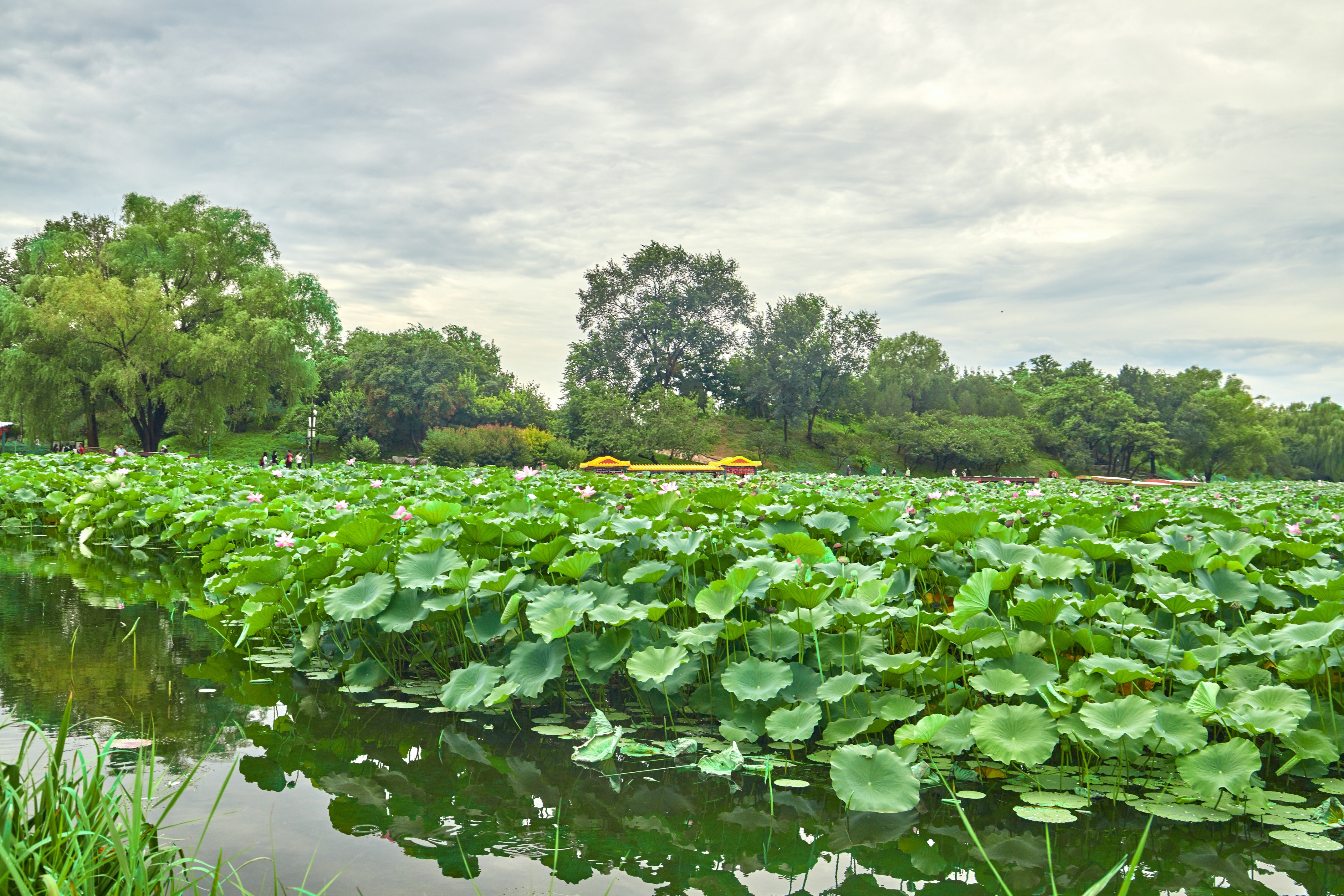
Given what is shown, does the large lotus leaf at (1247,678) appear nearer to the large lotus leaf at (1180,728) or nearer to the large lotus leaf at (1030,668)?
the large lotus leaf at (1180,728)

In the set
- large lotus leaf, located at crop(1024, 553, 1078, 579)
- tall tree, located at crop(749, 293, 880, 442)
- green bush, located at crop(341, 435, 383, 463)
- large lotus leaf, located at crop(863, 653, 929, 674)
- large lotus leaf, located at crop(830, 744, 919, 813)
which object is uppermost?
tall tree, located at crop(749, 293, 880, 442)

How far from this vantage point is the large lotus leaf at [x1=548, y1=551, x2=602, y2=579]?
3.28 meters

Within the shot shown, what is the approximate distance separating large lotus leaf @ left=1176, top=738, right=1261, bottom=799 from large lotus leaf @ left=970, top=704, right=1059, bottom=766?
1.16ft

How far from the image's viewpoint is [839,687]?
270cm

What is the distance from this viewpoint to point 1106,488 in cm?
1245

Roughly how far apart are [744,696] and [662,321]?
45.0 metres

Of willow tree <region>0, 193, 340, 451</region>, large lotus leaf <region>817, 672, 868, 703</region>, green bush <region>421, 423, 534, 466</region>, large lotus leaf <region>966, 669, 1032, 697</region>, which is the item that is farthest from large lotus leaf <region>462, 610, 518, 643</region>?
green bush <region>421, 423, 534, 466</region>

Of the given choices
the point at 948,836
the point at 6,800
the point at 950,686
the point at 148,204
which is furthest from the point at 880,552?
the point at 148,204

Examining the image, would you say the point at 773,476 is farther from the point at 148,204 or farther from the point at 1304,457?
the point at 1304,457

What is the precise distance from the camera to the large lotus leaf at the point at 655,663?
282 cm

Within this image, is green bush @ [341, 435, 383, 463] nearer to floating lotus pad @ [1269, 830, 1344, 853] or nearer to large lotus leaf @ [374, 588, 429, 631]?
large lotus leaf @ [374, 588, 429, 631]

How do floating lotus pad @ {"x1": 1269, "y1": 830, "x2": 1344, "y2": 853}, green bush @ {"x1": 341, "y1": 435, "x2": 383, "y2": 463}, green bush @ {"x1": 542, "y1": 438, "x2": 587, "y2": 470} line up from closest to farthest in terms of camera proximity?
floating lotus pad @ {"x1": 1269, "y1": 830, "x2": 1344, "y2": 853}, green bush @ {"x1": 341, "y1": 435, "x2": 383, "y2": 463}, green bush @ {"x1": 542, "y1": 438, "x2": 587, "y2": 470}

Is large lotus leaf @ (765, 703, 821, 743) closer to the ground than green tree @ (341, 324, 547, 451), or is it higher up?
closer to the ground

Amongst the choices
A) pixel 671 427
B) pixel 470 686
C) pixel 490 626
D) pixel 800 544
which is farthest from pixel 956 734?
pixel 671 427
